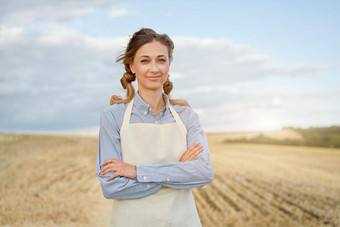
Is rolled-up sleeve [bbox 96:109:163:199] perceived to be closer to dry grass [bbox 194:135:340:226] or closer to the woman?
the woman

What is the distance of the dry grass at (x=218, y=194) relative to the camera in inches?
239

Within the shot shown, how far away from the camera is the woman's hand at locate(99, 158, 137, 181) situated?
115 inches

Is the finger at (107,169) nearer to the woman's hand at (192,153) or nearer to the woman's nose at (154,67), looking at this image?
the woman's hand at (192,153)

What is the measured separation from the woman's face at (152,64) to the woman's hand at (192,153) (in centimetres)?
63

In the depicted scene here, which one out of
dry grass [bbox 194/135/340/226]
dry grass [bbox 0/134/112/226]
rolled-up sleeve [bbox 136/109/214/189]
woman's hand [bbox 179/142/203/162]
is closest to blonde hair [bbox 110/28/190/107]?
woman's hand [bbox 179/142/203/162]

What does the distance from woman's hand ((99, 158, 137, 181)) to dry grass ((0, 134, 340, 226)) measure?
3192 millimetres

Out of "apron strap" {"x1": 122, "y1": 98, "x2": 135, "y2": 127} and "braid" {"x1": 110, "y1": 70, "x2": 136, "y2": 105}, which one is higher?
"braid" {"x1": 110, "y1": 70, "x2": 136, "y2": 105}

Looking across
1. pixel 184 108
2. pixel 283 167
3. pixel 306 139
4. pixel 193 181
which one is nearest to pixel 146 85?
pixel 184 108

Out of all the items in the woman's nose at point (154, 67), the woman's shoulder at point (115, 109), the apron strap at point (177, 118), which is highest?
the woman's nose at point (154, 67)

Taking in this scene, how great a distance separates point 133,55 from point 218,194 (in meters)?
5.15

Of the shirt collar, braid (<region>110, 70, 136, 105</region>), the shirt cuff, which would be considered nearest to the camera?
the shirt cuff

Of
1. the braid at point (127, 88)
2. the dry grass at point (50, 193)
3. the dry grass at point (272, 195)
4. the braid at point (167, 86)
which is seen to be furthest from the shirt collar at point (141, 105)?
the dry grass at point (50, 193)

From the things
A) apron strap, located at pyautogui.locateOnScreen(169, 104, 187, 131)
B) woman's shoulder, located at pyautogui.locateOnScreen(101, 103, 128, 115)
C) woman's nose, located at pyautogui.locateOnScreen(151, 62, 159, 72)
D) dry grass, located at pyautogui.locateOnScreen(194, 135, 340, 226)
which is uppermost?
woman's nose, located at pyautogui.locateOnScreen(151, 62, 159, 72)

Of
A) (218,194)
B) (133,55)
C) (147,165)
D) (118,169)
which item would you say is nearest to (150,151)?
(147,165)
